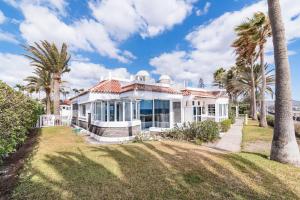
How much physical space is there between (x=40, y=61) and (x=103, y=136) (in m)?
Result: 19.0

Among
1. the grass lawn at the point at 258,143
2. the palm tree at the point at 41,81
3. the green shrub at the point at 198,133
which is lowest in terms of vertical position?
the grass lawn at the point at 258,143

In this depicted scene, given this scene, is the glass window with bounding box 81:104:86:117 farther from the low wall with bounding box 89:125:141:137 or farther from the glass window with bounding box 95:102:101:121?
the low wall with bounding box 89:125:141:137

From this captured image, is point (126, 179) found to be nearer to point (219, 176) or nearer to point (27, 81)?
point (219, 176)

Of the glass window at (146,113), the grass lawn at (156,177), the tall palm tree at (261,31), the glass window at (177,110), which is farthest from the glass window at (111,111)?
the tall palm tree at (261,31)

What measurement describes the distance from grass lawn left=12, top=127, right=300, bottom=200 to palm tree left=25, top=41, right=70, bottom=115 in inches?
839

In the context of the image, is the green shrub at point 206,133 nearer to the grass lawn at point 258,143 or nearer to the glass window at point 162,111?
the grass lawn at point 258,143

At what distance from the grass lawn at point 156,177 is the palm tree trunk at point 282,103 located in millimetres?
704

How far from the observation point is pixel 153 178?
7.10 meters

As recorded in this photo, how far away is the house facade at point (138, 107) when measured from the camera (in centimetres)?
1622

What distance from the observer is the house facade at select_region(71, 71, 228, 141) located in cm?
1622

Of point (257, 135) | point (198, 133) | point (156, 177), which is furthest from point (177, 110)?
point (156, 177)

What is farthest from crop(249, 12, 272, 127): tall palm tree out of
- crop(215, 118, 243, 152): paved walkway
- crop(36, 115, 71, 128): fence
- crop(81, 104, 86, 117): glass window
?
crop(36, 115, 71, 128): fence

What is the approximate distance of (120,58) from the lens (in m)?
45.5

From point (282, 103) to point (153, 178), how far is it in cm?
701
